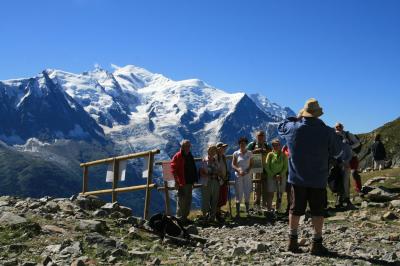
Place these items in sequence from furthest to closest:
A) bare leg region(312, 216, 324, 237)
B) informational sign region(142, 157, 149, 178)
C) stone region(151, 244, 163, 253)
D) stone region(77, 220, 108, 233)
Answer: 1. informational sign region(142, 157, 149, 178)
2. stone region(77, 220, 108, 233)
3. stone region(151, 244, 163, 253)
4. bare leg region(312, 216, 324, 237)

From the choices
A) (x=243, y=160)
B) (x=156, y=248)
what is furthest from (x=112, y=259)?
(x=243, y=160)

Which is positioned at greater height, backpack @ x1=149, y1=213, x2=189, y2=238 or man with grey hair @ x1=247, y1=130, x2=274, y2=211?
man with grey hair @ x1=247, y1=130, x2=274, y2=211

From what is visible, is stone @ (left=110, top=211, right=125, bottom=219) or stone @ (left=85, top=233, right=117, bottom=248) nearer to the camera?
stone @ (left=85, top=233, right=117, bottom=248)

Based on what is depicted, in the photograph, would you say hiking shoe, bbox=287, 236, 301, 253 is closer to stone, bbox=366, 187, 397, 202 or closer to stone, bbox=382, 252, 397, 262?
stone, bbox=382, 252, 397, 262

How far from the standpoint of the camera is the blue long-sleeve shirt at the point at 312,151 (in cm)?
1041

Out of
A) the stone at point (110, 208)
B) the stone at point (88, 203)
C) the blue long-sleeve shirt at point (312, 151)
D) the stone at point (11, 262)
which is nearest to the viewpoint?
the stone at point (11, 262)

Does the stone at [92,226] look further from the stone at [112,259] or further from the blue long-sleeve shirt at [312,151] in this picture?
the blue long-sleeve shirt at [312,151]

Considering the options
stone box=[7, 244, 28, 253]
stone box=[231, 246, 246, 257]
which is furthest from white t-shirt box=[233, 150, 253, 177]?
stone box=[7, 244, 28, 253]

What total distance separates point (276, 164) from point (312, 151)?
8.65 m

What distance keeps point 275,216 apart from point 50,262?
10965 mm

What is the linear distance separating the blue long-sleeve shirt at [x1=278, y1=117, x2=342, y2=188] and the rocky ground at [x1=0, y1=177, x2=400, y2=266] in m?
1.54

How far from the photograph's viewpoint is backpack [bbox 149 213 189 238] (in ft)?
41.0

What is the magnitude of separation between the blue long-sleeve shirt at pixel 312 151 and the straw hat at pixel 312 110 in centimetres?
10

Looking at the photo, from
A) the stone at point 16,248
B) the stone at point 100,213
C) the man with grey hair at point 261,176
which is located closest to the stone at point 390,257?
the stone at point 16,248
